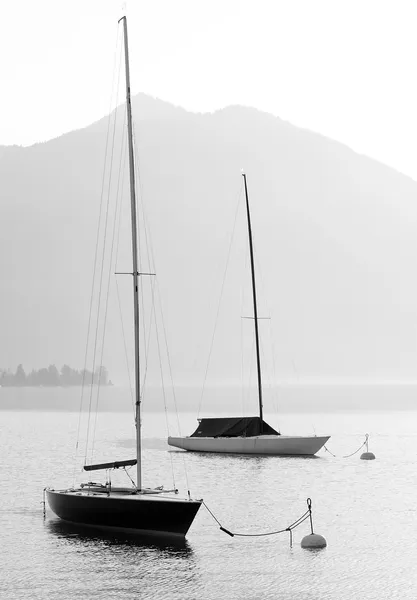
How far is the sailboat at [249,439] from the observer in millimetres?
64250

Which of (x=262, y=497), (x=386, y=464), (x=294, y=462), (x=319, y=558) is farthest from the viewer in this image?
(x=386, y=464)

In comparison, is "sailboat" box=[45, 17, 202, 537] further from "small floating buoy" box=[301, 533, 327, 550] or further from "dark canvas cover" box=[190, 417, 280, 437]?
"dark canvas cover" box=[190, 417, 280, 437]

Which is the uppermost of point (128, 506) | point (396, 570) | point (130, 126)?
point (130, 126)

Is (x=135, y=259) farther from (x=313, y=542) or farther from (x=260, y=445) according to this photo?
(x=260, y=445)

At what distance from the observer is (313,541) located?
3544 centimetres

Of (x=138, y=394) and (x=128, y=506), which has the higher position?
(x=138, y=394)

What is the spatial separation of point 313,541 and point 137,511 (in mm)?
6410

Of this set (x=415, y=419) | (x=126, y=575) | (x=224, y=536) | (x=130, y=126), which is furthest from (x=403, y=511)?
(x=415, y=419)

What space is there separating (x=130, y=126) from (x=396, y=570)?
17.2 metres

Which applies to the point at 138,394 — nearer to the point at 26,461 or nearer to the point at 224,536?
the point at 224,536

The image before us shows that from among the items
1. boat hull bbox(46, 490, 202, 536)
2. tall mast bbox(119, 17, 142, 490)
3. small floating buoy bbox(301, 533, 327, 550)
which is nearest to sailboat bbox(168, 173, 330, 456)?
small floating buoy bbox(301, 533, 327, 550)

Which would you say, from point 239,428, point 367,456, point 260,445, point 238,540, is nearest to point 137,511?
point 238,540

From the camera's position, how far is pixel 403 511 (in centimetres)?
4569

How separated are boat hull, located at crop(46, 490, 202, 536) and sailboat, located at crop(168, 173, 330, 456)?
29019 mm
